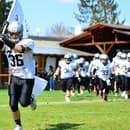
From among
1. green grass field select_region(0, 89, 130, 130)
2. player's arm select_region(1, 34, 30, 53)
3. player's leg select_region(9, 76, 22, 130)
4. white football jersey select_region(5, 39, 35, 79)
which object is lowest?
green grass field select_region(0, 89, 130, 130)

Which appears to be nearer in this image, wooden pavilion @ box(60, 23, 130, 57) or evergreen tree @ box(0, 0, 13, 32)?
wooden pavilion @ box(60, 23, 130, 57)

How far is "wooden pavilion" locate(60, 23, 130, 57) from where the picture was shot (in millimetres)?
40375

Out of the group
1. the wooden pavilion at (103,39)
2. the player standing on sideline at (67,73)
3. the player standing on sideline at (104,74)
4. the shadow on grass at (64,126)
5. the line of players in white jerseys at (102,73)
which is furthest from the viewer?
the wooden pavilion at (103,39)

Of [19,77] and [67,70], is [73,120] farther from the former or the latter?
[67,70]

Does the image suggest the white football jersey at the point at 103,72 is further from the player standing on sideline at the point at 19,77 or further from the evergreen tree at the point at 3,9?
the evergreen tree at the point at 3,9

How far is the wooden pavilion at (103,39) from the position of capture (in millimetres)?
40375

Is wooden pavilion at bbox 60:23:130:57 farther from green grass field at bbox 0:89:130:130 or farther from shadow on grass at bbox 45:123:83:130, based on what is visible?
shadow on grass at bbox 45:123:83:130

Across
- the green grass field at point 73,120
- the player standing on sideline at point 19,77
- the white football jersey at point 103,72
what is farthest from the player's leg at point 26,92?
the white football jersey at point 103,72

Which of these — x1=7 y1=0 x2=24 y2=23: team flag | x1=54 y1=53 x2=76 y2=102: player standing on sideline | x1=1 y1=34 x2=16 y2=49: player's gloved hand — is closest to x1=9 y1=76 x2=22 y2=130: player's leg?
x1=1 y1=34 x2=16 y2=49: player's gloved hand

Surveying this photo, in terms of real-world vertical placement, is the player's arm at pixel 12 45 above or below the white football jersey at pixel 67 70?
above

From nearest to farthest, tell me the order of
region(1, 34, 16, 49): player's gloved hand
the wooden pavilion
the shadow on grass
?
region(1, 34, 16, 49): player's gloved hand, the shadow on grass, the wooden pavilion

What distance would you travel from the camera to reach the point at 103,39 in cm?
4297

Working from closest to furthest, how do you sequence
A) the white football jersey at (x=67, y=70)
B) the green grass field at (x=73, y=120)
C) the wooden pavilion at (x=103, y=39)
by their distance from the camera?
the green grass field at (x=73, y=120), the white football jersey at (x=67, y=70), the wooden pavilion at (x=103, y=39)

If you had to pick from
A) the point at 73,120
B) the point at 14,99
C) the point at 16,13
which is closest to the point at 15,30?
the point at 14,99
